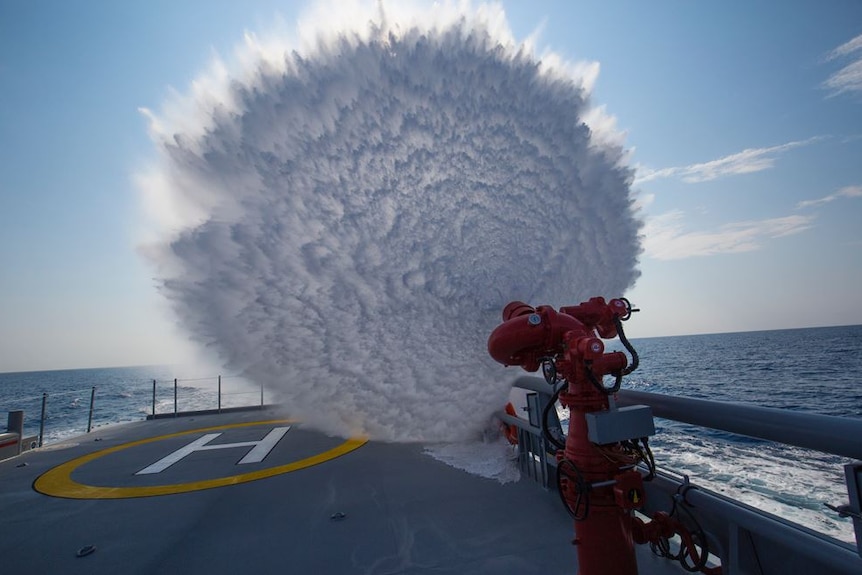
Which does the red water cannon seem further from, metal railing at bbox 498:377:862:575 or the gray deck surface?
the gray deck surface

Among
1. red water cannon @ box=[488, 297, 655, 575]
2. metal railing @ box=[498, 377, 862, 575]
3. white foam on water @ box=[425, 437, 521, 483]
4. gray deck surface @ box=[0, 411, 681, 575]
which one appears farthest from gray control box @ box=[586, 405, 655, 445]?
white foam on water @ box=[425, 437, 521, 483]

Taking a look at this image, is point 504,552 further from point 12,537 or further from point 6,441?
point 6,441

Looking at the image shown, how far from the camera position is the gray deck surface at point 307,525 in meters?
4.02

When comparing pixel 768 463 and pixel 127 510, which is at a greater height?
pixel 127 510

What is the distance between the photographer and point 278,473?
6.89 m

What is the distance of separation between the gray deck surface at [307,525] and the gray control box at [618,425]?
1703mm

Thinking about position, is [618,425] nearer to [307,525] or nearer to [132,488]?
[307,525]

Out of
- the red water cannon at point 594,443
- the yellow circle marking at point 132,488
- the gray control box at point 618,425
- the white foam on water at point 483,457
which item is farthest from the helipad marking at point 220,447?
the gray control box at point 618,425

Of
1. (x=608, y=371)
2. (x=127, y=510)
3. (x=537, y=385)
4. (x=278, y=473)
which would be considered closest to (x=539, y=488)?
(x=537, y=385)

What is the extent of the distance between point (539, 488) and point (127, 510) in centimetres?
552

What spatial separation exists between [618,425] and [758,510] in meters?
1.17

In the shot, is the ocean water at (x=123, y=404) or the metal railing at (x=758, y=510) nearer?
the metal railing at (x=758, y=510)

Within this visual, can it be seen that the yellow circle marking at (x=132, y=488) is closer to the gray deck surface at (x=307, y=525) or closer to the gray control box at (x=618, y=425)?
the gray deck surface at (x=307, y=525)

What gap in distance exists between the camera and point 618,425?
9.37 feet
